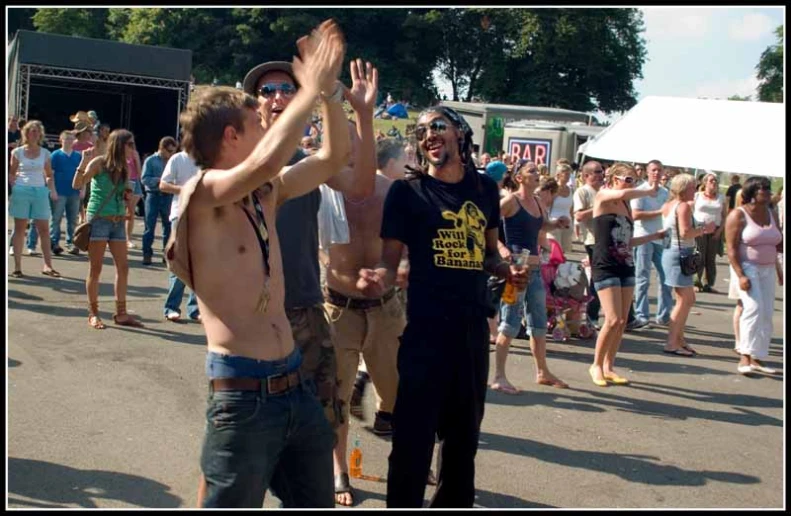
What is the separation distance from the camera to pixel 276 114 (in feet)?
13.2

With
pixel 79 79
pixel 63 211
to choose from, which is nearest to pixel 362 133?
pixel 63 211

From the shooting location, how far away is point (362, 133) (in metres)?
4.01

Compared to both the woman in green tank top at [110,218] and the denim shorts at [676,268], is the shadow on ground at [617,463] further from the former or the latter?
the woman in green tank top at [110,218]

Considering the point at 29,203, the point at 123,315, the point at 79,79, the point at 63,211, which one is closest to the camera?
the point at 123,315

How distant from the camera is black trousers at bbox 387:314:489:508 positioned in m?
3.99

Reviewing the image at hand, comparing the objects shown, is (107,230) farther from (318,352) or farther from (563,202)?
(563,202)

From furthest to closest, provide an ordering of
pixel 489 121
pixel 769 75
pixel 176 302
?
pixel 769 75, pixel 489 121, pixel 176 302

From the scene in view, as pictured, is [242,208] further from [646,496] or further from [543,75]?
[543,75]

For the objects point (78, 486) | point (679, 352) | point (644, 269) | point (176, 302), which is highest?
point (644, 269)

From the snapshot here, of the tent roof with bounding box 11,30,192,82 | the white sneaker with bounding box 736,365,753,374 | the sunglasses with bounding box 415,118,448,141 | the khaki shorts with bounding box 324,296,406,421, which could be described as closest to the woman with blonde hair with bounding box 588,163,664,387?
the white sneaker with bounding box 736,365,753,374

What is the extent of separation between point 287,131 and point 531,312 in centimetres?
494

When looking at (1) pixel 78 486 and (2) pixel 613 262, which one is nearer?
(1) pixel 78 486

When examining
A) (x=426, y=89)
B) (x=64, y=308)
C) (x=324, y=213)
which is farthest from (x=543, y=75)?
(x=324, y=213)

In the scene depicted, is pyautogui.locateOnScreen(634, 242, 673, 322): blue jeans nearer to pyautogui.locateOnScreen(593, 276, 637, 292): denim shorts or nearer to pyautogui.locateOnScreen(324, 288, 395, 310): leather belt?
pyautogui.locateOnScreen(593, 276, 637, 292): denim shorts
